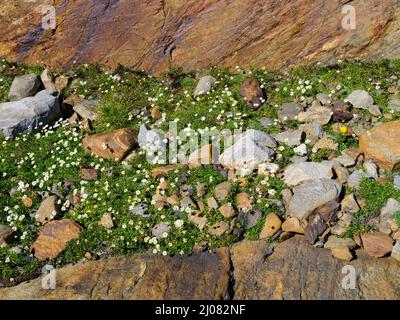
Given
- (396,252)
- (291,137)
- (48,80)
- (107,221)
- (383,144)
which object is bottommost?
(396,252)

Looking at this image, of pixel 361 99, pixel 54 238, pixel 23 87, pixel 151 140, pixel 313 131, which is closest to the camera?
pixel 54 238

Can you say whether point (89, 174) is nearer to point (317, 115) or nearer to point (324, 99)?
point (317, 115)

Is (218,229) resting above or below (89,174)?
below

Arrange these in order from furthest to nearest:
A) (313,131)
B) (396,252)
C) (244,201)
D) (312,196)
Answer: (313,131) → (244,201) → (312,196) → (396,252)

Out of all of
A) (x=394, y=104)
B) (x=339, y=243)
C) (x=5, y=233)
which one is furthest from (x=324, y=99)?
(x=5, y=233)

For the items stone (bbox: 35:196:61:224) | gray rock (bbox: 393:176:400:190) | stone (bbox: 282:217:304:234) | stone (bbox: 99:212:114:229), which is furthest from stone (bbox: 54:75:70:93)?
gray rock (bbox: 393:176:400:190)

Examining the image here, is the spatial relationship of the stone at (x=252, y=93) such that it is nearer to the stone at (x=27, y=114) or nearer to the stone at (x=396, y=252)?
the stone at (x=396, y=252)

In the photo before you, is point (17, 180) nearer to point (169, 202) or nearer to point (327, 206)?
point (169, 202)
